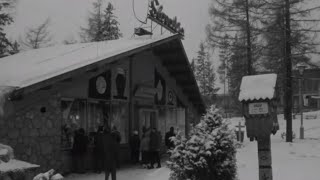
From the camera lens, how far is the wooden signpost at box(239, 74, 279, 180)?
26.8 feet

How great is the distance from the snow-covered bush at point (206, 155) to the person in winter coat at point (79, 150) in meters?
5.01

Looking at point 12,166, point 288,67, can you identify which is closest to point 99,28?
point 288,67

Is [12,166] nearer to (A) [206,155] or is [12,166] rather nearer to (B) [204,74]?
(A) [206,155]

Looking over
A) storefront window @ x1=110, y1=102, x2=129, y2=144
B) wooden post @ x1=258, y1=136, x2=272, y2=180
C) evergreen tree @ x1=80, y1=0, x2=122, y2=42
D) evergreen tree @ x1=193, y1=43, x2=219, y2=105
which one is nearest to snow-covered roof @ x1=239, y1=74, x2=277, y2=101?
wooden post @ x1=258, y1=136, x2=272, y2=180

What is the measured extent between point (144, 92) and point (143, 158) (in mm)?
3404

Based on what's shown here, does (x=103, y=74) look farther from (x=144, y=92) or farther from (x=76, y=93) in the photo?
(x=144, y=92)

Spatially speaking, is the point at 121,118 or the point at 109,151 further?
the point at 121,118

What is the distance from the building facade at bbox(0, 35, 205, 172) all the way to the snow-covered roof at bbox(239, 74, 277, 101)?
5575 millimetres

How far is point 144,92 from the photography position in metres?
18.4

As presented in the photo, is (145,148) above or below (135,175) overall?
above

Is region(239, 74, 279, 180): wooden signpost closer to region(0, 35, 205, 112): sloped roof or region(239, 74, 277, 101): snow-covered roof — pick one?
region(239, 74, 277, 101): snow-covered roof

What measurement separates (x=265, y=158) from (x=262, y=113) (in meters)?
0.88

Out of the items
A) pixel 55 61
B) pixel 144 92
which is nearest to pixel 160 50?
pixel 144 92

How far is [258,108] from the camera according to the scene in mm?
8297
